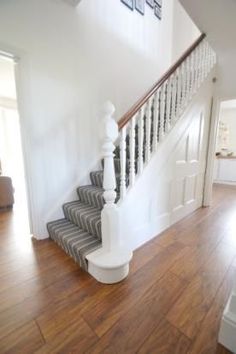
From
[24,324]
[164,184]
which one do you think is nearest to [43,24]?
[164,184]

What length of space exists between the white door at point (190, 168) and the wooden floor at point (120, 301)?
0.70 m

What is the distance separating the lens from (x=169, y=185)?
246 cm

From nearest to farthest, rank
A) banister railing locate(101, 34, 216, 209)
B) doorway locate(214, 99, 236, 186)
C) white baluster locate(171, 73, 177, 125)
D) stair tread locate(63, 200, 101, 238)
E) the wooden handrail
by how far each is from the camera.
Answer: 1. the wooden handrail
2. banister railing locate(101, 34, 216, 209)
3. stair tread locate(63, 200, 101, 238)
4. white baluster locate(171, 73, 177, 125)
5. doorway locate(214, 99, 236, 186)

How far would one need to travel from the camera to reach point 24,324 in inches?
47.4

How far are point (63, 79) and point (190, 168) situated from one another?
2201 millimetres

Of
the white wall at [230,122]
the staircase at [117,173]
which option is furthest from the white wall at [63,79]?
the white wall at [230,122]

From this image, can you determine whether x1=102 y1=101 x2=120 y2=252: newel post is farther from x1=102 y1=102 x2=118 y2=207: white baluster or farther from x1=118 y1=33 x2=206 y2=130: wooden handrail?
x1=118 y1=33 x2=206 y2=130: wooden handrail

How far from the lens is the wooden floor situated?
1.09 m

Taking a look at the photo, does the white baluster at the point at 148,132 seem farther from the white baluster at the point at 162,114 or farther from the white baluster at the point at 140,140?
the white baluster at the point at 162,114

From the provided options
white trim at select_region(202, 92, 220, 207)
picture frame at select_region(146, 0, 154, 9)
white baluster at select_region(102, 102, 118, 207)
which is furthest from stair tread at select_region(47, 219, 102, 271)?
picture frame at select_region(146, 0, 154, 9)

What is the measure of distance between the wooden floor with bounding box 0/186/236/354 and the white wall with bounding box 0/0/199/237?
2.36 feet

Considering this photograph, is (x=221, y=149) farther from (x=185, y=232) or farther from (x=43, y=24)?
(x=43, y=24)

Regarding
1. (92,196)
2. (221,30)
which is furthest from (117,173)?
(221,30)

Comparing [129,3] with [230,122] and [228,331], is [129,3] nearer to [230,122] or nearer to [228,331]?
[228,331]
